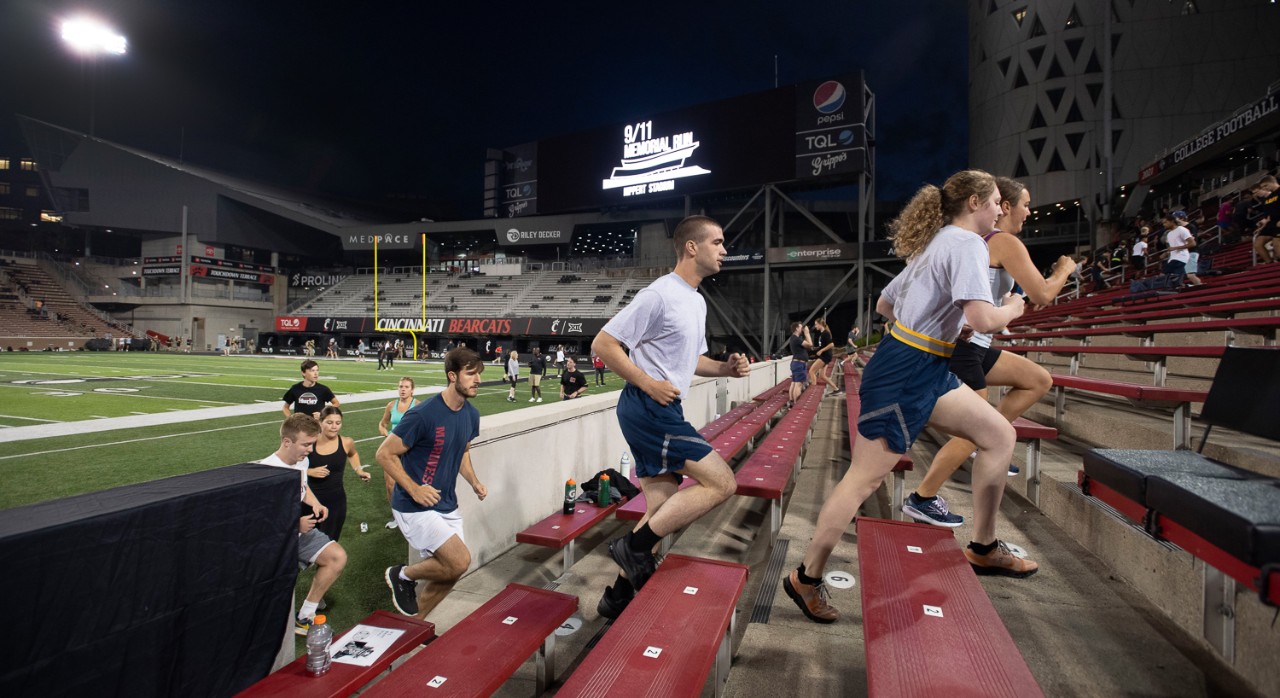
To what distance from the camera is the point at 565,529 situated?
397 centimetres

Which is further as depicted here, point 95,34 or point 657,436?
point 95,34

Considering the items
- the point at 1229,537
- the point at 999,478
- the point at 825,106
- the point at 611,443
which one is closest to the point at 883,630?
the point at 1229,537

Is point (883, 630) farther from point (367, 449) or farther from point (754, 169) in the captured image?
point (754, 169)

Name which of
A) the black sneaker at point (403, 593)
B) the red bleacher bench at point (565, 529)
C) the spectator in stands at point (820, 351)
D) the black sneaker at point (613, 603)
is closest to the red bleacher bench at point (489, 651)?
the black sneaker at point (613, 603)

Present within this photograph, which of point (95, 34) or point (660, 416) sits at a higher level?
point (95, 34)

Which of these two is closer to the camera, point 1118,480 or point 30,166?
point 1118,480

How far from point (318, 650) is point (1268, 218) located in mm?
13955

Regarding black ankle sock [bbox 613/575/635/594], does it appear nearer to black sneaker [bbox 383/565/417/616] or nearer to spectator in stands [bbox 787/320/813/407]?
black sneaker [bbox 383/565/417/616]

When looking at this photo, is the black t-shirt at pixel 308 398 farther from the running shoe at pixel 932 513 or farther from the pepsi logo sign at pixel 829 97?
the pepsi logo sign at pixel 829 97

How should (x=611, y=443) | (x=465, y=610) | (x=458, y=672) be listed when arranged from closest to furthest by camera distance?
1. (x=458, y=672)
2. (x=465, y=610)
3. (x=611, y=443)

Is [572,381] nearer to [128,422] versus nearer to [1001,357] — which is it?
[128,422]

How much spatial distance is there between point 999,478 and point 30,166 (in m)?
105

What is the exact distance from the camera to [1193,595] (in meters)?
2.23

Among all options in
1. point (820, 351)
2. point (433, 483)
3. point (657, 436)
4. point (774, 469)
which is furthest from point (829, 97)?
point (657, 436)
